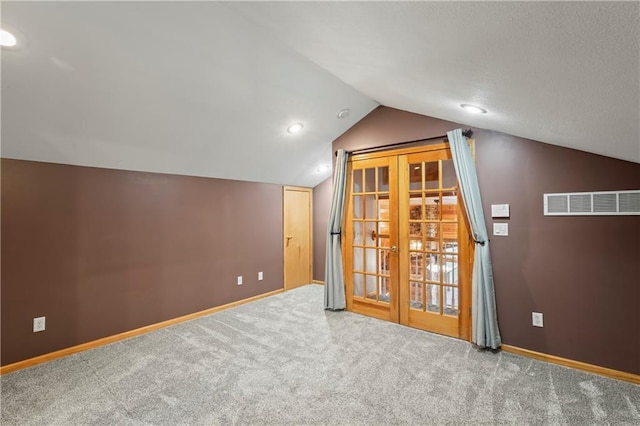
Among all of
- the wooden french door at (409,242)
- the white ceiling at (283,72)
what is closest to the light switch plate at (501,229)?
the wooden french door at (409,242)

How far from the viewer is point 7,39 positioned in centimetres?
168

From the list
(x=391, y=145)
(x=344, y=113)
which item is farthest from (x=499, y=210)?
(x=344, y=113)

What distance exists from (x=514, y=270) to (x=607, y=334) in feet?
2.56

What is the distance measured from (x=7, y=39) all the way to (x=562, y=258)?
14.1ft

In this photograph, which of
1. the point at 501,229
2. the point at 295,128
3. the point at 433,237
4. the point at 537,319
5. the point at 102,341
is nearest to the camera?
the point at 537,319

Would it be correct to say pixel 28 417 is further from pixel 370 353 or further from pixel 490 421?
pixel 490 421

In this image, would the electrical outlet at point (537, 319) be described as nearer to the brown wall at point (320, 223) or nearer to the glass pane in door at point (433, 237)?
Answer: the glass pane in door at point (433, 237)

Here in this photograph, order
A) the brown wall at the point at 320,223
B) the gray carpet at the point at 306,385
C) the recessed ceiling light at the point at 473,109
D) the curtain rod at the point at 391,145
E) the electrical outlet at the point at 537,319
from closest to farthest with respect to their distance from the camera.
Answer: the gray carpet at the point at 306,385, the recessed ceiling light at the point at 473,109, the electrical outlet at the point at 537,319, the curtain rod at the point at 391,145, the brown wall at the point at 320,223

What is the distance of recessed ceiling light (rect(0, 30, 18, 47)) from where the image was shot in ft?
5.40

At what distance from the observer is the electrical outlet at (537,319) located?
8.75 ft

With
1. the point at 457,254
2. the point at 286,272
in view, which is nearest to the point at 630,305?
the point at 457,254

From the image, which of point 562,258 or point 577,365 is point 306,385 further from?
point 562,258

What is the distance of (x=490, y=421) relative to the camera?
188 cm

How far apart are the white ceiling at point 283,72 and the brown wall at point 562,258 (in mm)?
250
